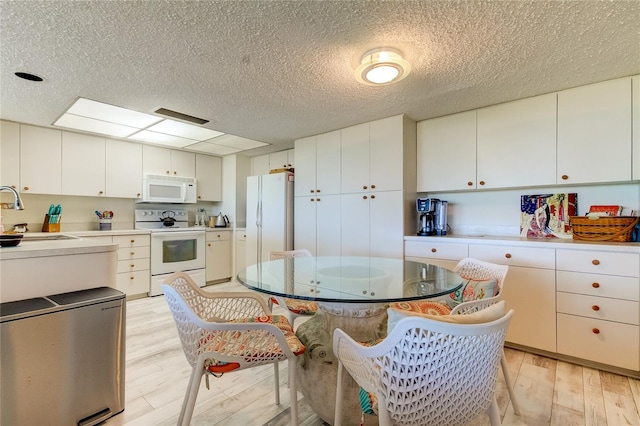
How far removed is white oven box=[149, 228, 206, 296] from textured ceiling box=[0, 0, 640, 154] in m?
1.89

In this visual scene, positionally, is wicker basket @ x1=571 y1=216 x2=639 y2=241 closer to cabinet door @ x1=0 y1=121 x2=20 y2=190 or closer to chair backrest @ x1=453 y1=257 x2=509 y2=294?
chair backrest @ x1=453 y1=257 x2=509 y2=294

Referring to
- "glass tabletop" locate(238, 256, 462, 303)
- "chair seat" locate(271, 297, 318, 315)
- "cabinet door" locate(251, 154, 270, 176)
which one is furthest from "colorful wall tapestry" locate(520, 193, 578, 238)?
"cabinet door" locate(251, 154, 270, 176)

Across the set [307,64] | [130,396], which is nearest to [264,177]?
[307,64]

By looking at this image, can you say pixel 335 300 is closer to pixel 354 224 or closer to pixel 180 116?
pixel 354 224

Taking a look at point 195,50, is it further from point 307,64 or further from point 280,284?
point 280,284

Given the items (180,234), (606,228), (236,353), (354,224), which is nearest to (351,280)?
(236,353)

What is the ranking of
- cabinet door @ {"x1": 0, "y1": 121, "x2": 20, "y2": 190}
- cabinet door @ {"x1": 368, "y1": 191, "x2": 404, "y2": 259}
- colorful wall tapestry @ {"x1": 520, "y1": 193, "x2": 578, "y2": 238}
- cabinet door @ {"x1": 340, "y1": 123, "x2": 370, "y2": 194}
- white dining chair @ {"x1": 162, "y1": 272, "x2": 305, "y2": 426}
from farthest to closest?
1. cabinet door @ {"x1": 340, "y1": 123, "x2": 370, "y2": 194}
2. cabinet door @ {"x1": 0, "y1": 121, "x2": 20, "y2": 190}
3. cabinet door @ {"x1": 368, "y1": 191, "x2": 404, "y2": 259}
4. colorful wall tapestry @ {"x1": 520, "y1": 193, "x2": 578, "y2": 238}
5. white dining chair @ {"x1": 162, "y1": 272, "x2": 305, "y2": 426}

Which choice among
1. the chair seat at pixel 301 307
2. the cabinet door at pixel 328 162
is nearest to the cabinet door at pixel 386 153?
the cabinet door at pixel 328 162

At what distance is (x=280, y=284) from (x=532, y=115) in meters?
2.56

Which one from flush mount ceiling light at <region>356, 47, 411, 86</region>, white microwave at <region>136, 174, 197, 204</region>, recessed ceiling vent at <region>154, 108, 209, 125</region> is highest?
recessed ceiling vent at <region>154, 108, 209, 125</region>

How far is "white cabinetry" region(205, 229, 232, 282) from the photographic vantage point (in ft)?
14.9

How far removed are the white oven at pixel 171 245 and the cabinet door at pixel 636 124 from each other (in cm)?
472

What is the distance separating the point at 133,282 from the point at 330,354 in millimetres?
3279

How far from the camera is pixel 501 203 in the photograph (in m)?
2.89
